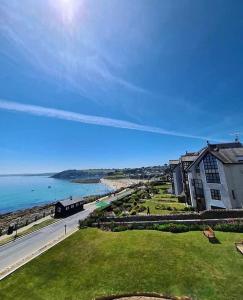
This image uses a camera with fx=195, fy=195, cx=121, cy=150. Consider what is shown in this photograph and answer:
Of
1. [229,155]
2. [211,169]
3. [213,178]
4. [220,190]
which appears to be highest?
[229,155]

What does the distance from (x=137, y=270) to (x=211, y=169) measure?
976 inches

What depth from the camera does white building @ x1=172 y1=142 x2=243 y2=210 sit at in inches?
1232

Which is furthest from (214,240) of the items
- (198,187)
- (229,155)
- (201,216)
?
(198,187)

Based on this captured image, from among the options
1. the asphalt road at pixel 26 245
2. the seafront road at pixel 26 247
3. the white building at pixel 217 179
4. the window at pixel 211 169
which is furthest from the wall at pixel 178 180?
the asphalt road at pixel 26 245

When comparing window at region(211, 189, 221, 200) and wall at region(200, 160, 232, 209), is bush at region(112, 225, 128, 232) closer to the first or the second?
wall at region(200, 160, 232, 209)

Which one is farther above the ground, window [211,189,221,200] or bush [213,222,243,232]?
window [211,189,221,200]

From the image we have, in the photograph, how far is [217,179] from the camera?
33.3 metres

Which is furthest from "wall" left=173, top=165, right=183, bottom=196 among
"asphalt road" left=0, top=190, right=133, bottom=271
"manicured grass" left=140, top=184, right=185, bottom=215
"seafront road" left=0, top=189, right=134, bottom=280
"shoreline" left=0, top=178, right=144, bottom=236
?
"asphalt road" left=0, top=190, right=133, bottom=271

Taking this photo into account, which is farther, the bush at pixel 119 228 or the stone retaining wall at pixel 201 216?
the bush at pixel 119 228

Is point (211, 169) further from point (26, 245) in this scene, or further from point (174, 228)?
point (26, 245)

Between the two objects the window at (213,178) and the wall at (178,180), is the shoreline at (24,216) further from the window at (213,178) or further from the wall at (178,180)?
the window at (213,178)

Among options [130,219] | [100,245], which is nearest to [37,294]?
[100,245]

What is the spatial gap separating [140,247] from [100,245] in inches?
185

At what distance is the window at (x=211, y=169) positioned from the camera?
33.5 metres
